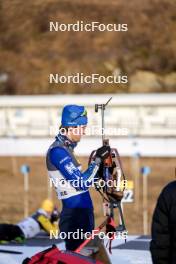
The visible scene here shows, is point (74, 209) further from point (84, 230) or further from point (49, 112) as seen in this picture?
point (49, 112)

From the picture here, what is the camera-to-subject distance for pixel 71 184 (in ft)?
20.9

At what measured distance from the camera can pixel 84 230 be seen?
6.50 metres

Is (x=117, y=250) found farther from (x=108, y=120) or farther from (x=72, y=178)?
(x=108, y=120)

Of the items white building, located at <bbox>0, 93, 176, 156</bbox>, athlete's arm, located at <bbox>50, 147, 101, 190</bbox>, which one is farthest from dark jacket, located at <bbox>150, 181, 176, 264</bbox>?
white building, located at <bbox>0, 93, 176, 156</bbox>

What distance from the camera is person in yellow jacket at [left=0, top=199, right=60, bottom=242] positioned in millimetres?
9039

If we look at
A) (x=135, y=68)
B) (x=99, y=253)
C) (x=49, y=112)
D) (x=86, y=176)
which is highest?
(x=135, y=68)

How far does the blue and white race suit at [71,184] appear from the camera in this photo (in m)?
6.36

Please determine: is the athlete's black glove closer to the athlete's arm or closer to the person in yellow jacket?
the athlete's arm

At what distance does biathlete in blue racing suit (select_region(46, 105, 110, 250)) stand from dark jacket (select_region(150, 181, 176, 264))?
107 centimetres

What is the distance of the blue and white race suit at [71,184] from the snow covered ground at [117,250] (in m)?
1.35

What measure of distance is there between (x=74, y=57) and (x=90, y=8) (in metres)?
1.61

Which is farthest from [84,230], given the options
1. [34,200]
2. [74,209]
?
[34,200]

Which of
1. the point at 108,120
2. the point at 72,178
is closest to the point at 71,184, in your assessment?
the point at 72,178

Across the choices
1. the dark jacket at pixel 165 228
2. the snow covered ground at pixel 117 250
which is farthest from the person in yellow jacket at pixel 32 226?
the dark jacket at pixel 165 228
